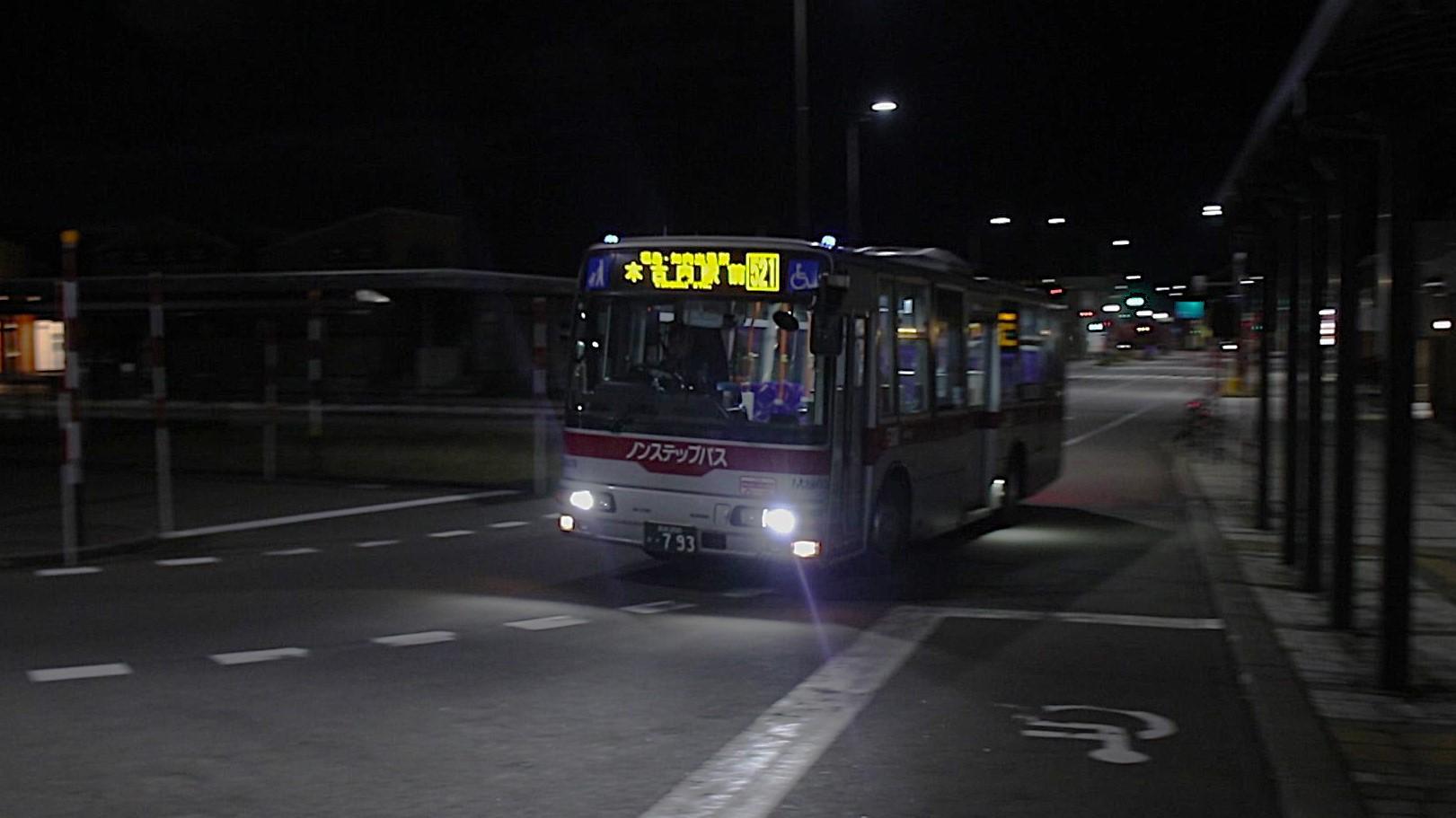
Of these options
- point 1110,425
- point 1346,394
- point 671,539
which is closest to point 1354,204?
point 1346,394

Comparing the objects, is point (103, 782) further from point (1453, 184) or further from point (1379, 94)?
point (1453, 184)

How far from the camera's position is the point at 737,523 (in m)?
11.0

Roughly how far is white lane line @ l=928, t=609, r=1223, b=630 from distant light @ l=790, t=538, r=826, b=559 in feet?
3.43

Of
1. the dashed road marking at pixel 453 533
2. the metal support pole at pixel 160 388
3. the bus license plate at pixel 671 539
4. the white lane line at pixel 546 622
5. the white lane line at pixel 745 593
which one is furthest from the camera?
the dashed road marking at pixel 453 533

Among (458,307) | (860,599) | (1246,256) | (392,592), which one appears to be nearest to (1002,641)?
(860,599)

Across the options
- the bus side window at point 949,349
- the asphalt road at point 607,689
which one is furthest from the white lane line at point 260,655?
the bus side window at point 949,349

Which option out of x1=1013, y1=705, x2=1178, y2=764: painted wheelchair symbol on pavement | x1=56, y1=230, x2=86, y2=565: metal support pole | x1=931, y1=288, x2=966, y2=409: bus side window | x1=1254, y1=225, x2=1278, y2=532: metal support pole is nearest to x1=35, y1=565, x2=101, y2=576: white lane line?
x1=56, y1=230, x2=86, y2=565: metal support pole

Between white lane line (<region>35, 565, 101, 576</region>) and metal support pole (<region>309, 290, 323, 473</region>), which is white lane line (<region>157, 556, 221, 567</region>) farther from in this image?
metal support pole (<region>309, 290, 323, 473</region>)

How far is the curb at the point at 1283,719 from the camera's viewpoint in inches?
243

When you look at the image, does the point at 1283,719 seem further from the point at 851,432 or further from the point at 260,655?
the point at 260,655

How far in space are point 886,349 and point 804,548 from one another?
217 cm

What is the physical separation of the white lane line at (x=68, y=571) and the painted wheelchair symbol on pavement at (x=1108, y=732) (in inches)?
346

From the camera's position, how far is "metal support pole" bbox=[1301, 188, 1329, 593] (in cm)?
1089

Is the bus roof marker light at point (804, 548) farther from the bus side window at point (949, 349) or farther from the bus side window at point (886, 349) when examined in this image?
the bus side window at point (949, 349)
